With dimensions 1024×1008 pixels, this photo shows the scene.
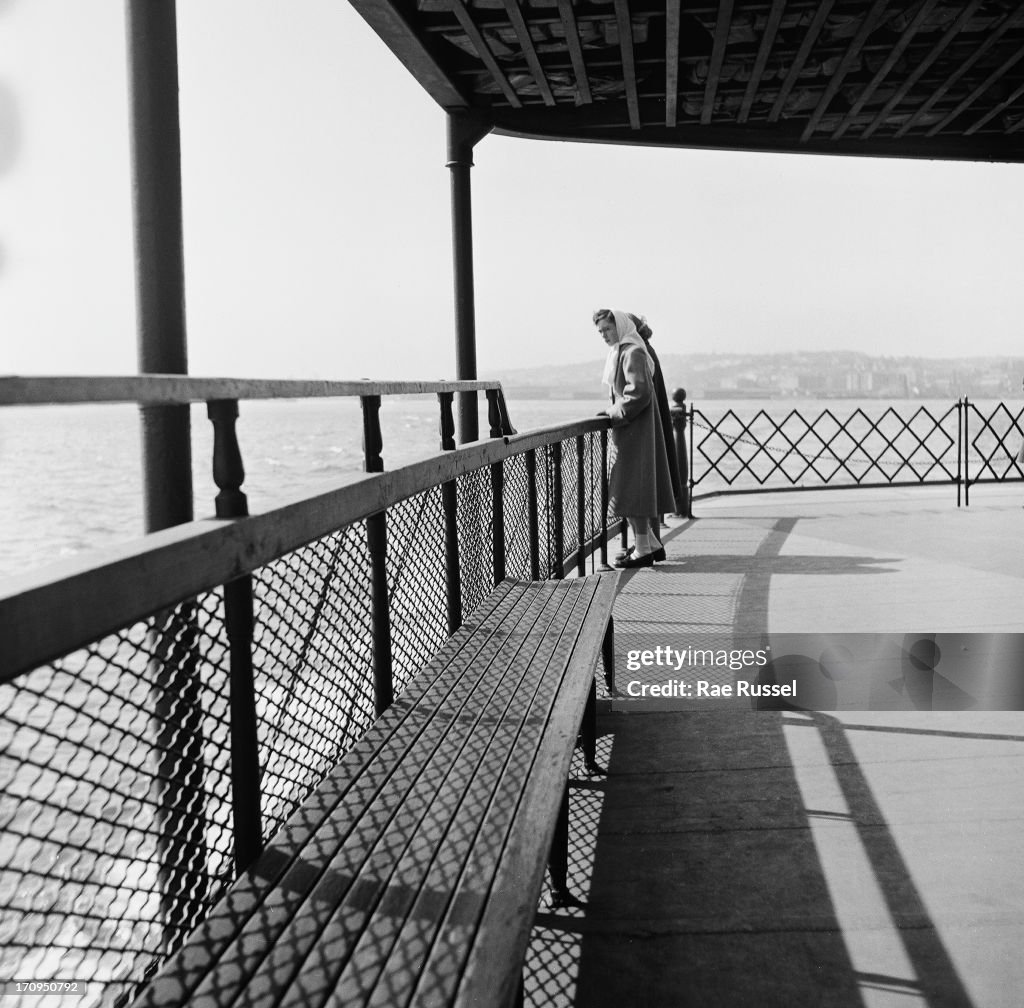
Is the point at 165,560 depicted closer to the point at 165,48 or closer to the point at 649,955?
the point at 649,955

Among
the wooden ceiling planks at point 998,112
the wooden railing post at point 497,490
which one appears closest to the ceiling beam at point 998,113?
the wooden ceiling planks at point 998,112

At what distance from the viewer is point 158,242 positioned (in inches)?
85.8

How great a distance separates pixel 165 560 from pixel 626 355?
487cm

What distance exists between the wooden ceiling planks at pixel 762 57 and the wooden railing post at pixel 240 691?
379cm

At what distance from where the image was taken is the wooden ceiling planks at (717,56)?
175 inches

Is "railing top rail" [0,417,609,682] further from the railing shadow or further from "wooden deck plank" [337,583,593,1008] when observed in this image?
the railing shadow

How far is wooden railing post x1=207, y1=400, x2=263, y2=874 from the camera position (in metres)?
1.48

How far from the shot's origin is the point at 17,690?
1096mm

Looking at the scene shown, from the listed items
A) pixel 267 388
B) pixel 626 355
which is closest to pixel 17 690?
pixel 267 388

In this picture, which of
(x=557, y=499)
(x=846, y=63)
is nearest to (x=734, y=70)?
(x=846, y=63)

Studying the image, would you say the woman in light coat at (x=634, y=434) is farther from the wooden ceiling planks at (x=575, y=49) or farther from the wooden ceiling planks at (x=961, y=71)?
the wooden ceiling planks at (x=961, y=71)

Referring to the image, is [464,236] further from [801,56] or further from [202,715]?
[202,715]

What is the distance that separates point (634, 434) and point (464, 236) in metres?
1.64

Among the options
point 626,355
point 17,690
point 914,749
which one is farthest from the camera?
point 626,355
